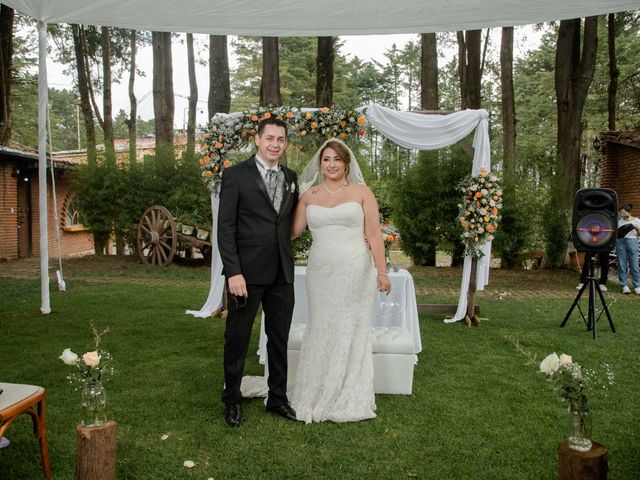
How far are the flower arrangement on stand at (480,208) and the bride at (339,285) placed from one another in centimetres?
342

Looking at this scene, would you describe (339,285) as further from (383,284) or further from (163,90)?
(163,90)

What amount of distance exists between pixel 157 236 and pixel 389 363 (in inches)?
368

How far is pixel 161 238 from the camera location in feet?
41.9

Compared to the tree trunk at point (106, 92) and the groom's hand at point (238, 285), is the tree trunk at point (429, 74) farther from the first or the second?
the groom's hand at point (238, 285)

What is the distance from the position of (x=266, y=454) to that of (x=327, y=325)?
995 millimetres

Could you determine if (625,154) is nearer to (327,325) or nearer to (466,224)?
(466,224)

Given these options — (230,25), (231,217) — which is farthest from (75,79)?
(231,217)

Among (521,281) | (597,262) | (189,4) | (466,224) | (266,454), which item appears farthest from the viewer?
(597,262)

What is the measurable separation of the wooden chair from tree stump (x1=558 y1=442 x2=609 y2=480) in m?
2.34

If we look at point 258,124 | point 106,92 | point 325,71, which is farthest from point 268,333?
point 106,92

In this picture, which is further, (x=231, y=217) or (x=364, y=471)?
(x=231, y=217)

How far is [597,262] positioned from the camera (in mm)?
14047

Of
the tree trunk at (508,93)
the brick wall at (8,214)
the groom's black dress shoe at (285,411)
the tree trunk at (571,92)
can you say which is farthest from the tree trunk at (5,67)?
the groom's black dress shoe at (285,411)

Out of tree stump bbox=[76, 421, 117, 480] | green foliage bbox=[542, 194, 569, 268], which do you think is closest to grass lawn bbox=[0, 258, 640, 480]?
tree stump bbox=[76, 421, 117, 480]
